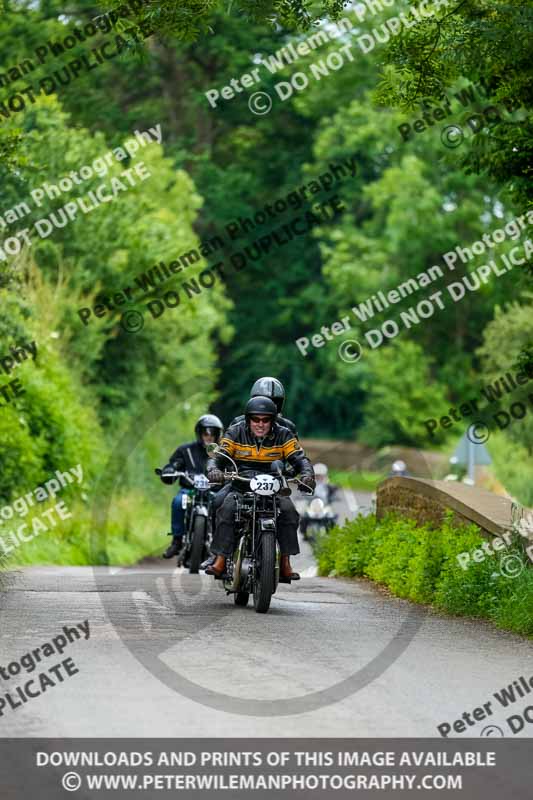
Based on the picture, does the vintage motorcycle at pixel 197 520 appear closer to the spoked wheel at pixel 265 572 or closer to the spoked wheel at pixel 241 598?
the spoked wheel at pixel 241 598

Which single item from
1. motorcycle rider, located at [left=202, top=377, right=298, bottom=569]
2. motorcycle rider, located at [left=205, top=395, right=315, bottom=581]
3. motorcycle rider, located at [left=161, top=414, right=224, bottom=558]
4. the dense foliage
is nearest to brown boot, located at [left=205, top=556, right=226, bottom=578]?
motorcycle rider, located at [left=205, top=395, right=315, bottom=581]

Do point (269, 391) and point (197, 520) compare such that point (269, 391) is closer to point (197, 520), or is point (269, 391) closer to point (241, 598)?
point (241, 598)

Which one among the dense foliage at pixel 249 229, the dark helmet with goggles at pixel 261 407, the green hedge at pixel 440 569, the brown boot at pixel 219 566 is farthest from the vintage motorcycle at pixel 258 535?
the dense foliage at pixel 249 229

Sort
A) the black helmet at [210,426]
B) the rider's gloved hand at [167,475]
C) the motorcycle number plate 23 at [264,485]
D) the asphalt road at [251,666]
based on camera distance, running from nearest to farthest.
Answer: the asphalt road at [251,666], the motorcycle number plate 23 at [264,485], the black helmet at [210,426], the rider's gloved hand at [167,475]

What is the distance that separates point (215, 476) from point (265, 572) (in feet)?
3.25

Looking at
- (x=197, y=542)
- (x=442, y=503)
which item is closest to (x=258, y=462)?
(x=442, y=503)

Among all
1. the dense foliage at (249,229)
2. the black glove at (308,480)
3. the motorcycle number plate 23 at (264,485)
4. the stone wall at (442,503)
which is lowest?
the stone wall at (442,503)

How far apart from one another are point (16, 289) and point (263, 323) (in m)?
42.4

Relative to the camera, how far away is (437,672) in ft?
34.3

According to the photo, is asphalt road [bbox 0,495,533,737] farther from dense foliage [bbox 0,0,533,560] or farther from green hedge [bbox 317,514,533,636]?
dense foliage [bbox 0,0,533,560]

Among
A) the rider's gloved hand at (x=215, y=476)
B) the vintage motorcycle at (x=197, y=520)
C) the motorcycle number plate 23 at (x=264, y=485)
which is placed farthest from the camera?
the vintage motorcycle at (x=197, y=520)

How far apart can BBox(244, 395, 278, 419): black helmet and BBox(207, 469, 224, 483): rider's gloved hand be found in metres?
0.62

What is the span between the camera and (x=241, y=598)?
46.5 feet

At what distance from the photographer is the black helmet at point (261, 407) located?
13742 millimetres
